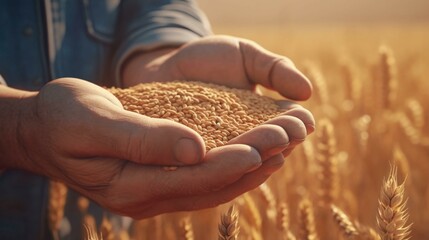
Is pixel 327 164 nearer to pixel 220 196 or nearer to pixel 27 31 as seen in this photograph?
pixel 220 196

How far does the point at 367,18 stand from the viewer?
116 ft

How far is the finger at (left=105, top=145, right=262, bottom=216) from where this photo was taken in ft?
3.89

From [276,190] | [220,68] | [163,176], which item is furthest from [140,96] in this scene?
[276,190]

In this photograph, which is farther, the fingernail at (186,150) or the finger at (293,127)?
the finger at (293,127)

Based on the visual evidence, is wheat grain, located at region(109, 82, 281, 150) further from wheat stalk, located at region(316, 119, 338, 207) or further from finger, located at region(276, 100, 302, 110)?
wheat stalk, located at region(316, 119, 338, 207)

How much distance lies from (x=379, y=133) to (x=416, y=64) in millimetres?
2766

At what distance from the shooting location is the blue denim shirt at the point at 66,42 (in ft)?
5.64

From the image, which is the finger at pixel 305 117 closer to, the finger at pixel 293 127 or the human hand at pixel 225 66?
the finger at pixel 293 127

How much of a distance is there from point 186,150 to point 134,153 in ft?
0.34

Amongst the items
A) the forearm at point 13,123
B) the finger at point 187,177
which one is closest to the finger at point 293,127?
the finger at point 187,177

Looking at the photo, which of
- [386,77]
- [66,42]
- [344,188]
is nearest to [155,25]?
[66,42]

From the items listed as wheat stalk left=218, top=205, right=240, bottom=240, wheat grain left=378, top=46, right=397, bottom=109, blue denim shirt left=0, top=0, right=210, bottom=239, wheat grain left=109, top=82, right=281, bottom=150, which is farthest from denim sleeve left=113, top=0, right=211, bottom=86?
wheat stalk left=218, top=205, right=240, bottom=240

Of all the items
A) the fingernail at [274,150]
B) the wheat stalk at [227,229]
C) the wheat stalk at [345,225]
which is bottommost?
the wheat stalk at [227,229]

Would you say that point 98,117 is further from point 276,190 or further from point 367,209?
point 367,209
